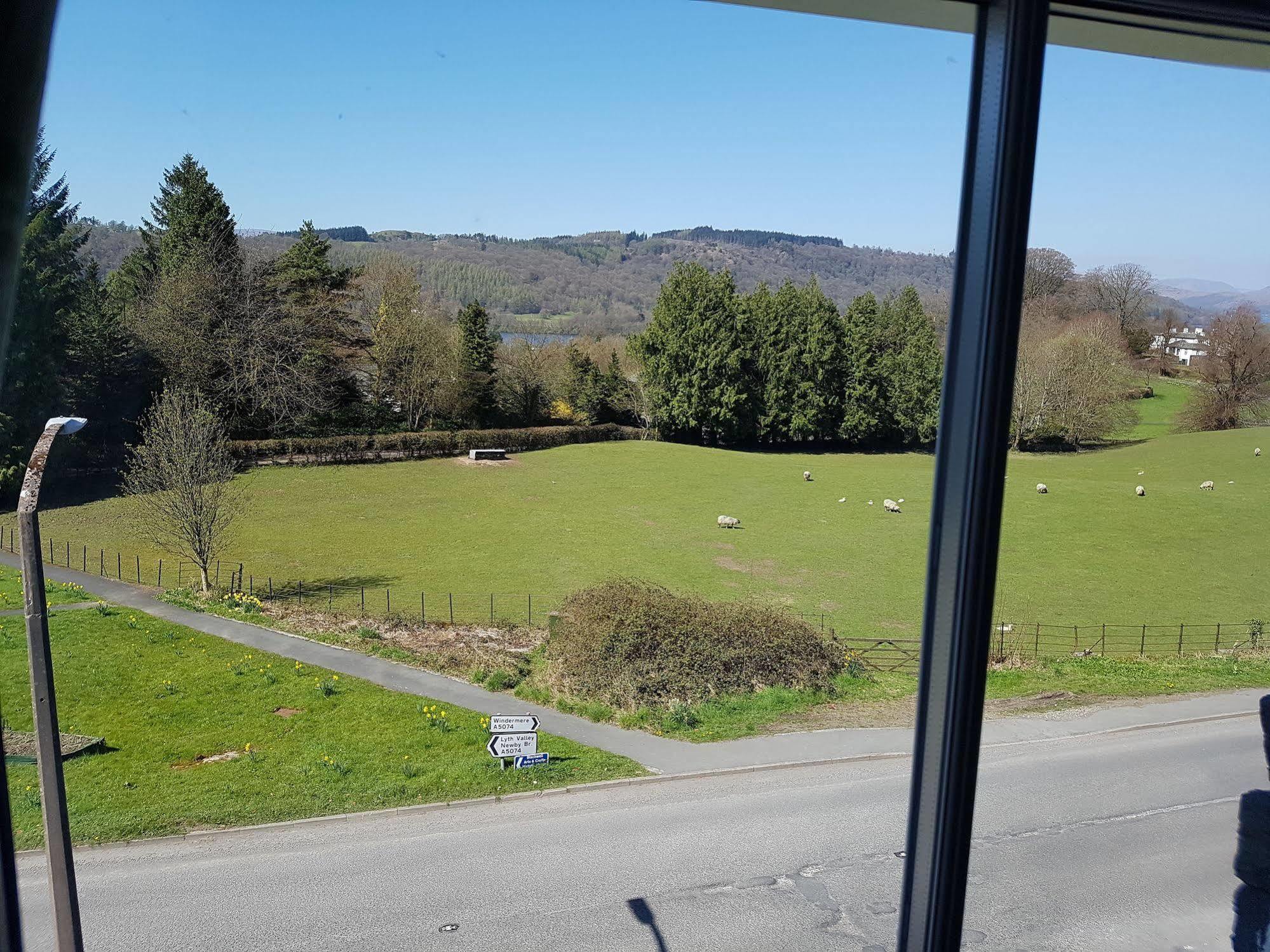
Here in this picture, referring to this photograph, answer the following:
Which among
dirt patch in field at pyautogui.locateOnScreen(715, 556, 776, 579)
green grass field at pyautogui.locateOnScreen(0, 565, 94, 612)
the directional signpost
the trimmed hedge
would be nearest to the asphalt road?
the directional signpost

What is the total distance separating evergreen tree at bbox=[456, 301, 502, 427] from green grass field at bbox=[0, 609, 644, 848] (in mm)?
3082

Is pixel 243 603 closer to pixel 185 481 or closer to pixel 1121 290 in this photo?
pixel 185 481

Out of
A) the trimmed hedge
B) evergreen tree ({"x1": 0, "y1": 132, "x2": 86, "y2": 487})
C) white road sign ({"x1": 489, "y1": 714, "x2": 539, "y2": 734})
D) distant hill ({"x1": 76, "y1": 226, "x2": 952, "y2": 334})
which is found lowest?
white road sign ({"x1": 489, "y1": 714, "x2": 539, "y2": 734})

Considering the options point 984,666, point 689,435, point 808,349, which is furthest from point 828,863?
point 689,435

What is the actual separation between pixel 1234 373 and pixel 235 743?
3.96 m

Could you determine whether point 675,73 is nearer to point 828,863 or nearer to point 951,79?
point 951,79

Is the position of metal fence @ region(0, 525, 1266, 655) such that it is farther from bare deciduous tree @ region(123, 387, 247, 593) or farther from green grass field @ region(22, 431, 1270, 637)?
bare deciduous tree @ region(123, 387, 247, 593)

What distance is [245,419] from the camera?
3.74 m

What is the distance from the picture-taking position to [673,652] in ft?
15.1

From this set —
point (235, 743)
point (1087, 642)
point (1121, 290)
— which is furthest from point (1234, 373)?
point (1087, 642)

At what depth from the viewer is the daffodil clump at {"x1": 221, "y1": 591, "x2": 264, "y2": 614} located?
543 cm

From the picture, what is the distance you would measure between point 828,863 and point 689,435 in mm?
6557

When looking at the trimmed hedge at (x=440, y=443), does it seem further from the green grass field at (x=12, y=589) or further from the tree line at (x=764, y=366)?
the green grass field at (x=12, y=589)

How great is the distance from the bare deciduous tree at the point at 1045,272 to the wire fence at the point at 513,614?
101 inches
